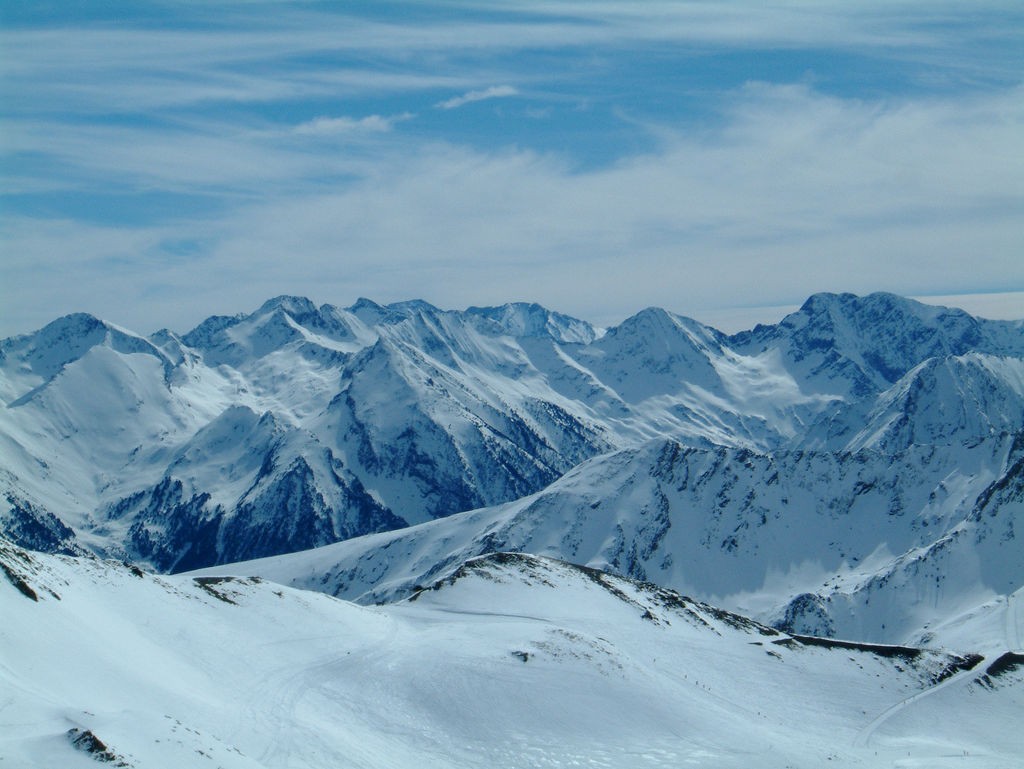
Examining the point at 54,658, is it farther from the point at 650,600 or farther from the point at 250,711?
the point at 650,600

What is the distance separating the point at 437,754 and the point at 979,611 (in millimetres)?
126597

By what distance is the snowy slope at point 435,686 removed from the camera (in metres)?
37.3

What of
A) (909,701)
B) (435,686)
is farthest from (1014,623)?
(435,686)

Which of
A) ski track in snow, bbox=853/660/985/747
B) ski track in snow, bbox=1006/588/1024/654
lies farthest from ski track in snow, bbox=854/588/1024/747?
ski track in snow, bbox=1006/588/1024/654

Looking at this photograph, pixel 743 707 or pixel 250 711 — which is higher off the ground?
pixel 250 711

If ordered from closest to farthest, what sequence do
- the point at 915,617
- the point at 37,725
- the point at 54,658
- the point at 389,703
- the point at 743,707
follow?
1. the point at 37,725
2. the point at 54,658
3. the point at 389,703
4. the point at 743,707
5. the point at 915,617

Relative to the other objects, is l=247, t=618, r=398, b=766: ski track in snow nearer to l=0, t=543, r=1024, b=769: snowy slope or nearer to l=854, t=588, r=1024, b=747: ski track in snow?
→ l=0, t=543, r=1024, b=769: snowy slope

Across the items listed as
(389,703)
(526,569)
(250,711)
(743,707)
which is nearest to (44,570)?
(250,711)

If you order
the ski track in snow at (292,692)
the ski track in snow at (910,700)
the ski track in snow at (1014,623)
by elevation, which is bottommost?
the ski track in snow at (1014,623)

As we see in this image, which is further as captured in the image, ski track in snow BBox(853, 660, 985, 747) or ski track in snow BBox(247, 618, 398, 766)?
ski track in snow BBox(853, 660, 985, 747)

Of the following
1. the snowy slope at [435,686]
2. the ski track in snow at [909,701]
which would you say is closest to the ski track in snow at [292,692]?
the snowy slope at [435,686]

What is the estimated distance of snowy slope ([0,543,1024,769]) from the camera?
123 ft

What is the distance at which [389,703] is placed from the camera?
48.6m

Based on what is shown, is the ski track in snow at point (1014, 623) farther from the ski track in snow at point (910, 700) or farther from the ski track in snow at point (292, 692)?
the ski track in snow at point (292, 692)
